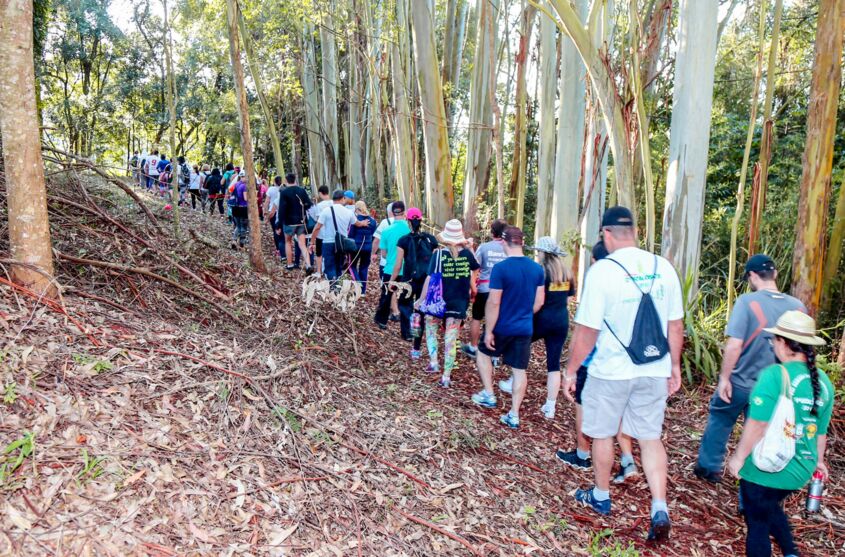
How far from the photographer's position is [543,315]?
18.8 ft

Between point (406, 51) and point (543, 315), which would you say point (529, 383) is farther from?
point (406, 51)

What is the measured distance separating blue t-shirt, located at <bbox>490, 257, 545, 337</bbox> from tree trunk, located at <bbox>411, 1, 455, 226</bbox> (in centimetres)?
706

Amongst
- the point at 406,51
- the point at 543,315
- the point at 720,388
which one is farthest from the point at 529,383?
the point at 406,51

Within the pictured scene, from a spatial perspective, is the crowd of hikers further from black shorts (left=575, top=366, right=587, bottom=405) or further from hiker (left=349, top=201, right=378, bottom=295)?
hiker (left=349, top=201, right=378, bottom=295)

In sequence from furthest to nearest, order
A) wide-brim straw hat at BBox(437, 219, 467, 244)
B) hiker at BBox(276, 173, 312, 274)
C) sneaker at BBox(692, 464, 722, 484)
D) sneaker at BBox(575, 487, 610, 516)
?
hiker at BBox(276, 173, 312, 274) < wide-brim straw hat at BBox(437, 219, 467, 244) < sneaker at BBox(692, 464, 722, 484) < sneaker at BBox(575, 487, 610, 516)

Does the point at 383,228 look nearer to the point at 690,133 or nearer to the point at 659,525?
the point at 690,133

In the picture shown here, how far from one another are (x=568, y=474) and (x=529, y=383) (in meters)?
2.24

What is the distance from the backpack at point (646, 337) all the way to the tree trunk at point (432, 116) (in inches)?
342

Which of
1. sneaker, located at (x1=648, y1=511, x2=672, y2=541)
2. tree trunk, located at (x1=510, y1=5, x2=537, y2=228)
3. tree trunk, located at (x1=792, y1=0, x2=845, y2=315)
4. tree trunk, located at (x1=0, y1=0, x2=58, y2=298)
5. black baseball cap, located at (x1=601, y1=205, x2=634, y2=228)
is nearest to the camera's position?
sneaker, located at (x1=648, y1=511, x2=672, y2=541)

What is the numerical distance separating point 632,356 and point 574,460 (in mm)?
1707

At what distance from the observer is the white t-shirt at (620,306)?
3791 mm

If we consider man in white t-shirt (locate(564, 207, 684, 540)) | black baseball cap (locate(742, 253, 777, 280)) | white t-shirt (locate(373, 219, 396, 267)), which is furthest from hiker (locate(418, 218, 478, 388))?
black baseball cap (locate(742, 253, 777, 280))

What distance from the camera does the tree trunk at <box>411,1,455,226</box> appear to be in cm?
1138

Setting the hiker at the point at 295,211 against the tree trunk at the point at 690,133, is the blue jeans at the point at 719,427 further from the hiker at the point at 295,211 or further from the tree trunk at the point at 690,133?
the hiker at the point at 295,211
